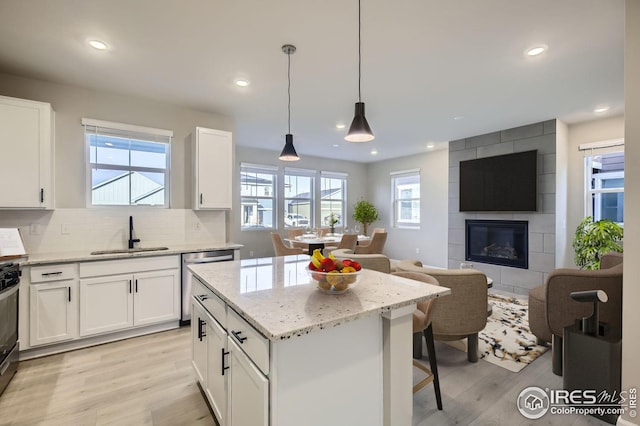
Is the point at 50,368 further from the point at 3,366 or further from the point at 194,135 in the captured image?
the point at 194,135

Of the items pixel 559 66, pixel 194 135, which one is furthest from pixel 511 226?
pixel 194 135

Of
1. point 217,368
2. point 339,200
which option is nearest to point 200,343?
point 217,368

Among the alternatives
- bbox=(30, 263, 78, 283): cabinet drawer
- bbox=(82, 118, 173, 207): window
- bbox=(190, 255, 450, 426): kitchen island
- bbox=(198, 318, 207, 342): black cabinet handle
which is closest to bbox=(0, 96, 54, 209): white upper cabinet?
bbox=(82, 118, 173, 207): window

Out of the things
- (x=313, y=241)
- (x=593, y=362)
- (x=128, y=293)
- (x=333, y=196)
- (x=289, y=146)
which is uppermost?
(x=289, y=146)

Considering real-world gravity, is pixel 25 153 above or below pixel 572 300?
above

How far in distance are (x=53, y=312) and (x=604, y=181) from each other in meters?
7.25

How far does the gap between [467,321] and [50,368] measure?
3625 mm

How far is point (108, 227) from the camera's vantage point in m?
3.53

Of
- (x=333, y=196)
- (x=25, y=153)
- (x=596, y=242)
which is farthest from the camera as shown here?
(x=333, y=196)

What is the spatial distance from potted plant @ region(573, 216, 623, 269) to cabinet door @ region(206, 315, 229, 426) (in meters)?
4.81

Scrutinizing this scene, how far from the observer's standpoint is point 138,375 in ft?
8.15

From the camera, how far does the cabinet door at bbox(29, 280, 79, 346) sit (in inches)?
107

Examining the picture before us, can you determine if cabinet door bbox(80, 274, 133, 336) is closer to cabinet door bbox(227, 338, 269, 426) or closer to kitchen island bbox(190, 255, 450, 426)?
kitchen island bbox(190, 255, 450, 426)
